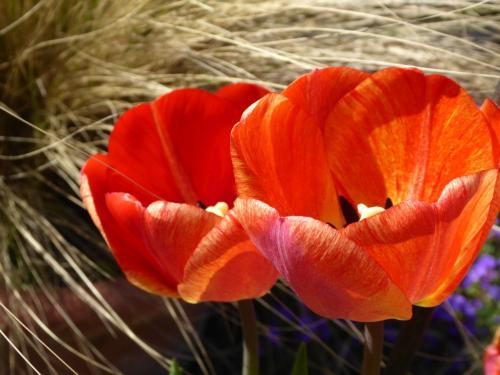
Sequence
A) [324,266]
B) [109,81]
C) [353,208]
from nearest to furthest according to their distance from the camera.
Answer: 1. [324,266]
2. [353,208]
3. [109,81]

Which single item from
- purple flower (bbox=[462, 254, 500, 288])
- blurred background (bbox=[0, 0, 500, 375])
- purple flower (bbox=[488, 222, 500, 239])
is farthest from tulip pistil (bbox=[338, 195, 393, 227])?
purple flower (bbox=[462, 254, 500, 288])

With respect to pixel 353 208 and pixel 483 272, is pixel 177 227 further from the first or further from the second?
pixel 483 272

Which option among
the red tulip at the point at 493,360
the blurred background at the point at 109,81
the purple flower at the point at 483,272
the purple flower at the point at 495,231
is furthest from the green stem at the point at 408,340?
the purple flower at the point at 483,272

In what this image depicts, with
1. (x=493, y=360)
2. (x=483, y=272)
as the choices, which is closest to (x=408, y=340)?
(x=493, y=360)

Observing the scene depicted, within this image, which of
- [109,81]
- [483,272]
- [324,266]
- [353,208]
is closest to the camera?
[324,266]

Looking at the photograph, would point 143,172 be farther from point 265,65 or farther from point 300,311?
point 300,311

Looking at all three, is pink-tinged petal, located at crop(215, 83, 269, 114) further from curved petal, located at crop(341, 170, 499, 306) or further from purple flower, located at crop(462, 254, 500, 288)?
purple flower, located at crop(462, 254, 500, 288)
